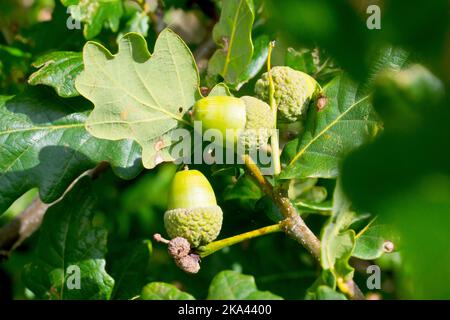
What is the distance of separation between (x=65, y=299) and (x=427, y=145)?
1301mm

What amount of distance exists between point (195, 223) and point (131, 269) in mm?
553

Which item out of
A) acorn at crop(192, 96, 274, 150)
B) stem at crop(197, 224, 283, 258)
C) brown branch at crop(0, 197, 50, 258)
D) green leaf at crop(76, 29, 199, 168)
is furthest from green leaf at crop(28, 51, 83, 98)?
brown branch at crop(0, 197, 50, 258)

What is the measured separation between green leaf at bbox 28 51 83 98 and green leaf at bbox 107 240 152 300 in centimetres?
45

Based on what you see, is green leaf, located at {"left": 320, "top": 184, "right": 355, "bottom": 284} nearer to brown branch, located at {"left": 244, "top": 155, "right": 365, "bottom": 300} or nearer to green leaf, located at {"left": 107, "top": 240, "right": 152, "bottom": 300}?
brown branch, located at {"left": 244, "top": 155, "right": 365, "bottom": 300}

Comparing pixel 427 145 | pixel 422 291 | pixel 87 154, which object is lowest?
pixel 87 154

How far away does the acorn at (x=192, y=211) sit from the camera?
3.76 ft

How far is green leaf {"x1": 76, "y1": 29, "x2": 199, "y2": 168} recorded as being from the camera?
1.21 m

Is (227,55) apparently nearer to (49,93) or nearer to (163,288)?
(49,93)

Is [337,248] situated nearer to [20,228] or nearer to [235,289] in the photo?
[235,289]

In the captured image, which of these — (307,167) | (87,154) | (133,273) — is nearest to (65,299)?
(133,273)

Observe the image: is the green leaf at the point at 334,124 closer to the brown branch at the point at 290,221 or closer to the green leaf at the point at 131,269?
the brown branch at the point at 290,221

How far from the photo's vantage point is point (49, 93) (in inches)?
57.9

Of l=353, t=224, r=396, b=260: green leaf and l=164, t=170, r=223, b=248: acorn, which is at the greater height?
l=164, t=170, r=223, b=248: acorn

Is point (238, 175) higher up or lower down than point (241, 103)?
lower down
